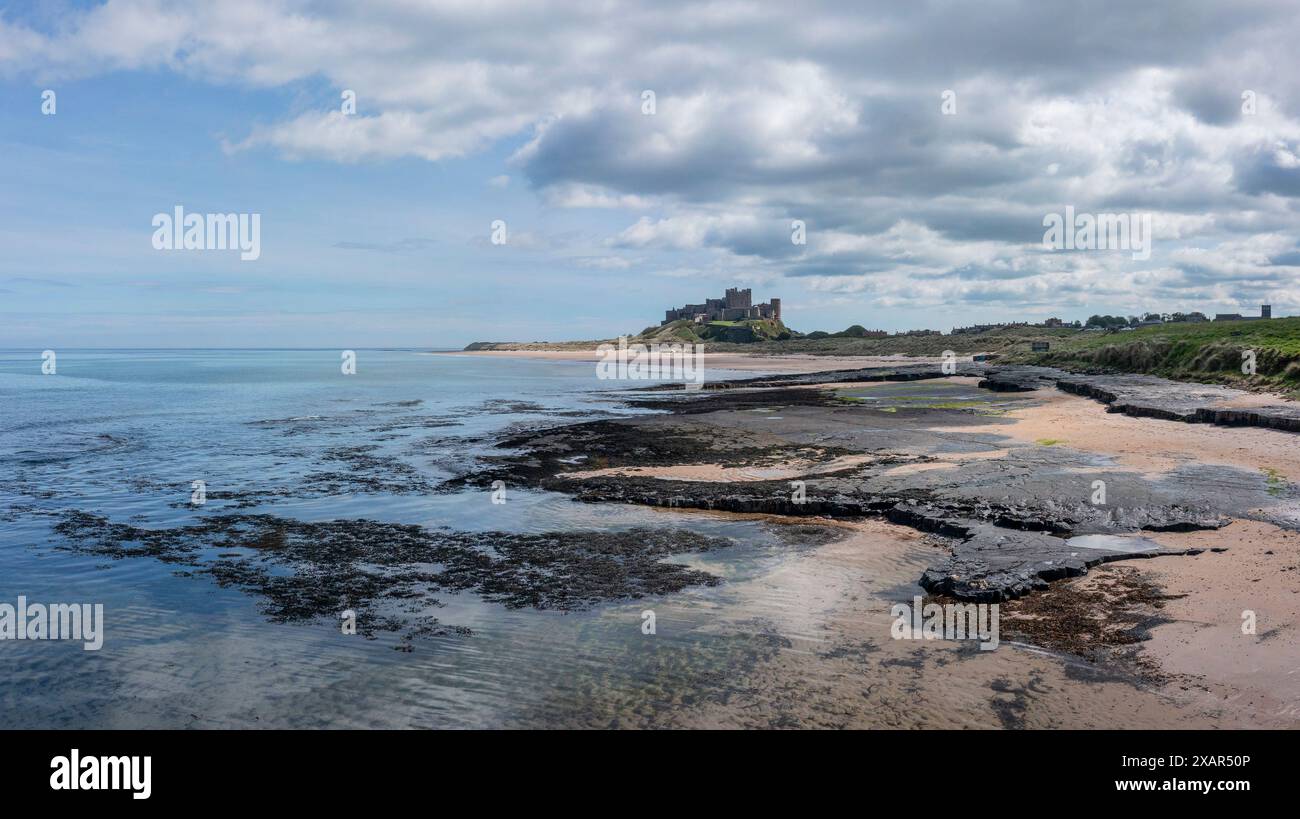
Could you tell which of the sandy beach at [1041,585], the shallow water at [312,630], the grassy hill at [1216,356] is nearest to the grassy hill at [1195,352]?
the grassy hill at [1216,356]

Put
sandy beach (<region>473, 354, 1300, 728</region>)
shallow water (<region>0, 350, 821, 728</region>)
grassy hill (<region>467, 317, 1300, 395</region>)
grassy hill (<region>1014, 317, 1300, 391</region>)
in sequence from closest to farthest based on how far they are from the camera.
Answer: sandy beach (<region>473, 354, 1300, 728</region>) < shallow water (<region>0, 350, 821, 728</region>) < grassy hill (<region>1014, 317, 1300, 391</region>) < grassy hill (<region>467, 317, 1300, 395</region>)

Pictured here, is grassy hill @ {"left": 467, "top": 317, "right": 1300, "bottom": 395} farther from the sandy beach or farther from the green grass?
the green grass

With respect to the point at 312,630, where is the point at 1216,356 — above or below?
above

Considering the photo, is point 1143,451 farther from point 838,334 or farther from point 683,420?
point 838,334

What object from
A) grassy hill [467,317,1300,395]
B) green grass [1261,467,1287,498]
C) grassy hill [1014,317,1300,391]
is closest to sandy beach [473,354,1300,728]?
green grass [1261,467,1287,498]

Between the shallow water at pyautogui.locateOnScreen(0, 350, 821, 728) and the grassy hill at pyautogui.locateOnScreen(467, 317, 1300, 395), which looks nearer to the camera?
the shallow water at pyautogui.locateOnScreen(0, 350, 821, 728)

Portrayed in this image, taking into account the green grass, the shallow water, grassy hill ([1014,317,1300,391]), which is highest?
grassy hill ([1014,317,1300,391])

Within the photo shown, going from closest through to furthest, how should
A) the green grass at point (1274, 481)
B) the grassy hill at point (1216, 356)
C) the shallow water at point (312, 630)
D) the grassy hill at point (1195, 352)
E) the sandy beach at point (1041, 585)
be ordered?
1. the sandy beach at point (1041, 585)
2. the shallow water at point (312, 630)
3. the green grass at point (1274, 481)
4. the grassy hill at point (1216, 356)
5. the grassy hill at point (1195, 352)

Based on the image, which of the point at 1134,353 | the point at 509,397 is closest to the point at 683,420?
the point at 509,397

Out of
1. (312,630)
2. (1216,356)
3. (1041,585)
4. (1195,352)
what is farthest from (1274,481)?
(1195,352)

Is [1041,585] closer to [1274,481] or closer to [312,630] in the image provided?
[1274,481]

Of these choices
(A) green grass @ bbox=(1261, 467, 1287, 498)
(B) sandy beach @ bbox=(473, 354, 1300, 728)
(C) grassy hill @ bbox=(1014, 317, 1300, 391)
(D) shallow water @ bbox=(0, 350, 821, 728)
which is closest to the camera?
(B) sandy beach @ bbox=(473, 354, 1300, 728)

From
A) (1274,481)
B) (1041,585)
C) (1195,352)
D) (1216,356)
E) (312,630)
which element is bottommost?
(312,630)

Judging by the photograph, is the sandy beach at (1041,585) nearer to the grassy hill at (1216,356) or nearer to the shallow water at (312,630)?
the shallow water at (312,630)
